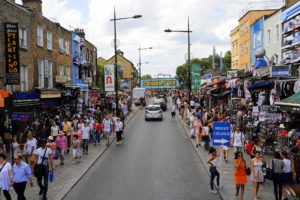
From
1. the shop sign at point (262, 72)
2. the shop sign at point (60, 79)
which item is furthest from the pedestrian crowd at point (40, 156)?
the shop sign at point (262, 72)

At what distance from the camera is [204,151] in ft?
62.7

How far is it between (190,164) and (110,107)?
22.7 meters

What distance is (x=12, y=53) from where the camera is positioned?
19375 millimetres

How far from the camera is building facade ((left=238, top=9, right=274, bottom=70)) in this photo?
3722 cm

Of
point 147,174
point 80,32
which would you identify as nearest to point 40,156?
point 147,174

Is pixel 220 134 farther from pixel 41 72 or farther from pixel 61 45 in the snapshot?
pixel 61 45

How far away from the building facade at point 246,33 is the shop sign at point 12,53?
935 inches

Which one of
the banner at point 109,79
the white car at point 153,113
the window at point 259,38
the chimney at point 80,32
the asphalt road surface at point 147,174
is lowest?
the asphalt road surface at point 147,174

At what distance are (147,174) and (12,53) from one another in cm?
1010

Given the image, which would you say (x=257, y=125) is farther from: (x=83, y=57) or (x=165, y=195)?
(x=83, y=57)

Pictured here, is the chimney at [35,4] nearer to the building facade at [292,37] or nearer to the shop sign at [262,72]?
the building facade at [292,37]

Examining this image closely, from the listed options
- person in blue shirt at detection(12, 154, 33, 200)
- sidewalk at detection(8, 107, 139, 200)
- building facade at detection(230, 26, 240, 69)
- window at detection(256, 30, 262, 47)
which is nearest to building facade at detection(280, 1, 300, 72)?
window at detection(256, 30, 262, 47)

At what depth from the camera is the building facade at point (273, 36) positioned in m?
26.1

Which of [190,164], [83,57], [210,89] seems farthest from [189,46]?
[190,164]
